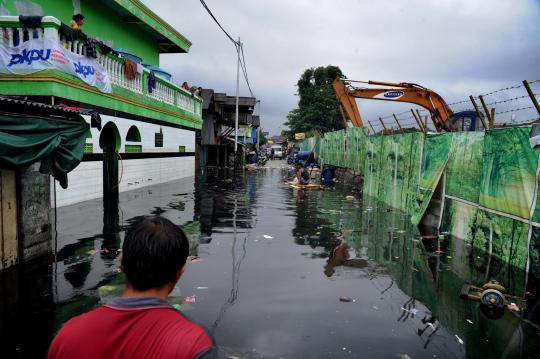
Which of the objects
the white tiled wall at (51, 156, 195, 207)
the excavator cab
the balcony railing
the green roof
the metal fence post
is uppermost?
the green roof

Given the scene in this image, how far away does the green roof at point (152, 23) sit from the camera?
690 inches

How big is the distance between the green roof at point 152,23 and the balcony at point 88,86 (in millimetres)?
2735

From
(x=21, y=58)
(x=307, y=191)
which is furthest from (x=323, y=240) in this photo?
(x=307, y=191)

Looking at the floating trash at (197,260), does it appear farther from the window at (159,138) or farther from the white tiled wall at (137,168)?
the window at (159,138)

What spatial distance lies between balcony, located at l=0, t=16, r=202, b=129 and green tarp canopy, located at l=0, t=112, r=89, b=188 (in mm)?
3834

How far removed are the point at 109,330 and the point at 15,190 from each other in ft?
20.4

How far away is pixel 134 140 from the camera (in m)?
17.3

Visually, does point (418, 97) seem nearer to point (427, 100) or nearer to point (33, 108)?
point (427, 100)

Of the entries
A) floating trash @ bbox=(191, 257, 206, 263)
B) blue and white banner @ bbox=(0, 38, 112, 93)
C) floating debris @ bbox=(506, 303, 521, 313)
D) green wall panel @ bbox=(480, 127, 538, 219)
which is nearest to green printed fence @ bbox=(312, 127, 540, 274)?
green wall panel @ bbox=(480, 127, 538, 219)

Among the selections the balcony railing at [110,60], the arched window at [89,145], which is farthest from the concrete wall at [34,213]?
the arched window at [89,145]

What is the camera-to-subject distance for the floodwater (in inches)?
171

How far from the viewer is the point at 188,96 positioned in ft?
82.0

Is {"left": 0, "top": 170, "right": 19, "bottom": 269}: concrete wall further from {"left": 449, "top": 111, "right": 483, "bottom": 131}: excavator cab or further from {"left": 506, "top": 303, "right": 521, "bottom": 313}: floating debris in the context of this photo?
{"left": 449, "top": 111, "right": 483, "bottom": 131}: excavator cab

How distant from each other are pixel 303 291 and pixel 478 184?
4.70 metres
